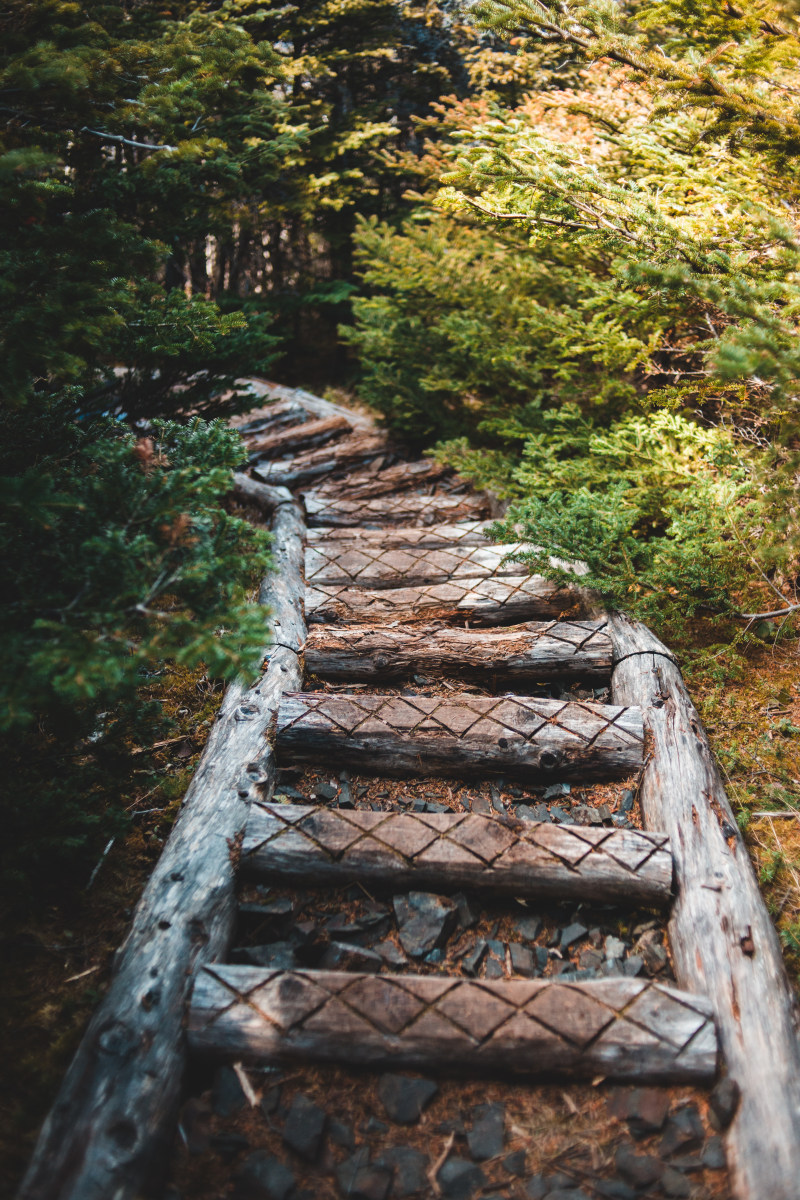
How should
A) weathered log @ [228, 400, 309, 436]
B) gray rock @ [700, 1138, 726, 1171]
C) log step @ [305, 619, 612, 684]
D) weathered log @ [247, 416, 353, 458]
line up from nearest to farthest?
gray rock @ [700, 1138, 726, 1171] → log step @ [305, 619, 612, 684] → weathered log @ [247, 416, 353, 458] → weathered log @ [228, 400, 309, 436]

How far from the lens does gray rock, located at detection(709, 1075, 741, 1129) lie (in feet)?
5.36

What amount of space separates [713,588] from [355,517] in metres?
2.65

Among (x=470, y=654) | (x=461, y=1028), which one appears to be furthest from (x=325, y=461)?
(x=461, y=1028)

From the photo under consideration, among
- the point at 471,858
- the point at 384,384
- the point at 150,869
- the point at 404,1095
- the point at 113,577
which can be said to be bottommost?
the point at 150,869

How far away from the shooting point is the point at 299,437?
580cm

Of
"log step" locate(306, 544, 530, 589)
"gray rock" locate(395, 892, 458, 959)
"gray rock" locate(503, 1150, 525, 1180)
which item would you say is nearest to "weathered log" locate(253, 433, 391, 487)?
"log step" locate(306, 544, 530, 589)

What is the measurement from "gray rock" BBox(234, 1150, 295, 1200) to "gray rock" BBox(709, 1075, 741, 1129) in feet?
3.61

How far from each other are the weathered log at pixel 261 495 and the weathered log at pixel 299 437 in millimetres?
714

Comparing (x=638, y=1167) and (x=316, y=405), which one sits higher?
(x=316, y=405)

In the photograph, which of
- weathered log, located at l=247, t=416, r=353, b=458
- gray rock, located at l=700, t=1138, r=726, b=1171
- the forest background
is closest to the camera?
gray rock, located at l=700, t=1138, r=726, b=1171

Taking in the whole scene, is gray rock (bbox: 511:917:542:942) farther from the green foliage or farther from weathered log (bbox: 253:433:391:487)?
weathered log (bbox: 253:433:391:487)

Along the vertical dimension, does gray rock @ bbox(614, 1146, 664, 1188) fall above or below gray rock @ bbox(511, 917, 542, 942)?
above

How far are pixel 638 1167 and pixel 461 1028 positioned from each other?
51cm

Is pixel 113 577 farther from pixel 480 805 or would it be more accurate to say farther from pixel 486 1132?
pixel 486 1132
